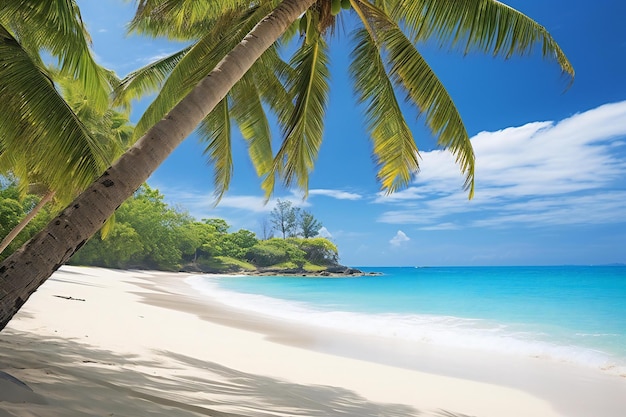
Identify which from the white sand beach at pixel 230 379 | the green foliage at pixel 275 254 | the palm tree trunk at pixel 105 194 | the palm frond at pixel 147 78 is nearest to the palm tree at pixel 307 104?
the palm tree trunk at pixel 105 194

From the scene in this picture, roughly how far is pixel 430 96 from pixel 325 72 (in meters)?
2.21

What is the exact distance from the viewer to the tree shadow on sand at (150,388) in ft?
9.02

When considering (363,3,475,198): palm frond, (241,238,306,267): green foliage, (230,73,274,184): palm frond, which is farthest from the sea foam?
(241,238,306,267): green foliage

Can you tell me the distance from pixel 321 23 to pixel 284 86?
7.79 feet

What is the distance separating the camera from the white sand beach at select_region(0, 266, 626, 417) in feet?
9.82

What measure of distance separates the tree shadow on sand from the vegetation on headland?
23737 millimetres

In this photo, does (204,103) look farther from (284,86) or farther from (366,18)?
(284,86)

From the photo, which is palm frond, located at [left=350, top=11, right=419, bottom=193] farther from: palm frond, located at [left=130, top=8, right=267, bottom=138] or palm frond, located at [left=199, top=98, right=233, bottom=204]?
palm frond, located at [left=199, top=98, right=233, bottom=204]

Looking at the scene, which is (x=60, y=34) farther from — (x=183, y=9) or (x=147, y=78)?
(x=147, y=78)

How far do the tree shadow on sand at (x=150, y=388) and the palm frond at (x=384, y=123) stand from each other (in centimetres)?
297

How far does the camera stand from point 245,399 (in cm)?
379

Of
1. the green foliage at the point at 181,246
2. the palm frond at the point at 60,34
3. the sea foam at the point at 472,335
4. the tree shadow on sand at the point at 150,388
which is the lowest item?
the tree shadow on sand at the point at 150,388

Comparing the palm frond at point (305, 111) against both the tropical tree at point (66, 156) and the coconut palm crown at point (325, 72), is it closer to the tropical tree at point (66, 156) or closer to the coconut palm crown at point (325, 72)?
the coconut palm crown at point (325, 72)

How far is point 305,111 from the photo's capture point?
6152 mm
